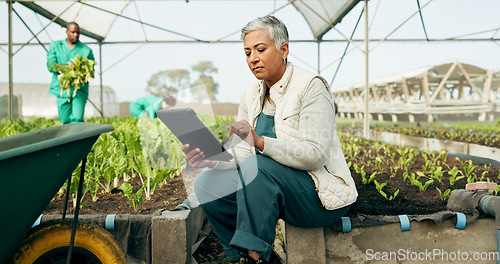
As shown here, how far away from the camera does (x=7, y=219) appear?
115 centimetres

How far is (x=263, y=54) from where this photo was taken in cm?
149

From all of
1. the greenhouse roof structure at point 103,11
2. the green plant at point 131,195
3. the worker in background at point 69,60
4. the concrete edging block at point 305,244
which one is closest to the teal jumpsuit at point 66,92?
the worker in background at point 69,60

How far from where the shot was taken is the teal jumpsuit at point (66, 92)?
4914 millimetres

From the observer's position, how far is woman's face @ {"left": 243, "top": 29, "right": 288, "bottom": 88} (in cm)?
146

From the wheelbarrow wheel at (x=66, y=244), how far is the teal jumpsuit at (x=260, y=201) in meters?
0.43

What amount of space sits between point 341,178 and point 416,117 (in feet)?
46.6

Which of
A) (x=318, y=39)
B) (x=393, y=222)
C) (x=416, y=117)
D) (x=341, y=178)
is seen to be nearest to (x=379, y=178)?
(x=393, y=222)

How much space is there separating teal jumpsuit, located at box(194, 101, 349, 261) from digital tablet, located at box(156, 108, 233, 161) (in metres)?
0.13

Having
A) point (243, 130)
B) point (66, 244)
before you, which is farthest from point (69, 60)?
point (243, 130)

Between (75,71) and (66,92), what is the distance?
1.36 ft

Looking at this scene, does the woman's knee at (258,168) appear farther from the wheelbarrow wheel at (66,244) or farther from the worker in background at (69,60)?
the worker in background at (69,60)

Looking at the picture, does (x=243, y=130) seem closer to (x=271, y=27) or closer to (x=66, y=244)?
(x=271, y=27)

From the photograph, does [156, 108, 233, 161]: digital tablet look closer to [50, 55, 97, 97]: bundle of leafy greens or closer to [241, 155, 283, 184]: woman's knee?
[241, 155, 283, 184]: woman's knee

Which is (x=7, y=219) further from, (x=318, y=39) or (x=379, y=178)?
(x=318, y=39)
